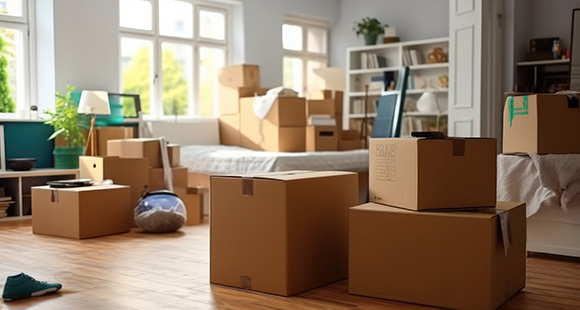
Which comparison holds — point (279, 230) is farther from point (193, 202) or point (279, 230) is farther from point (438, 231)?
point (193, 202)

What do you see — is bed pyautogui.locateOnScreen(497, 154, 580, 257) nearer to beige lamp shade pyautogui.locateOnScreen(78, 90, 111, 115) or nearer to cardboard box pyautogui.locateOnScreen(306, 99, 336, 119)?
beige lamp shade pyautogui.locateOnScreen(78, 90, 111, 115)

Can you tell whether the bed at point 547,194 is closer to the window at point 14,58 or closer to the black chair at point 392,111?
the black chair at point 392,111

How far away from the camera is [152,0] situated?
23.7ft

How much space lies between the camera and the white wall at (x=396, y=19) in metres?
8.20

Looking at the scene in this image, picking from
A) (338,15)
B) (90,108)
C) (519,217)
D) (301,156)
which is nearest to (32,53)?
(90,108)

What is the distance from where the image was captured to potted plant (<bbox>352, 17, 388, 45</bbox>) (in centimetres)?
855

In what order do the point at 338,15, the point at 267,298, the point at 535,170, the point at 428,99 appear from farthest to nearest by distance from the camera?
the point at 338,15, the point at 428,99, the point at 535,170, the point at 267,298

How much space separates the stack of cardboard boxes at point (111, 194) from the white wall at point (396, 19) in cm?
391

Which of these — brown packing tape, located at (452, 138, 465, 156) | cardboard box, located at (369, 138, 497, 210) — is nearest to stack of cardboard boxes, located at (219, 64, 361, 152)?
cardboard box, located at (369, 138, 497, 210)

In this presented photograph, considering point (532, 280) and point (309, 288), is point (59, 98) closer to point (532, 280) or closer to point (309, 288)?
point (309, 288)

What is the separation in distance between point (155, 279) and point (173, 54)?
459cm

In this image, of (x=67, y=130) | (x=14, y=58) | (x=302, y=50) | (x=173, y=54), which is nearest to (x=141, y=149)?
(x=67, y=130)

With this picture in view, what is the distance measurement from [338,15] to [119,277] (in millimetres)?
6518

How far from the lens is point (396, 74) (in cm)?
845
